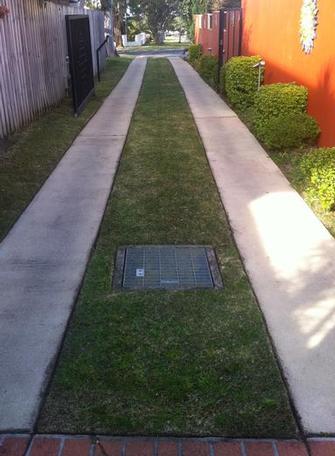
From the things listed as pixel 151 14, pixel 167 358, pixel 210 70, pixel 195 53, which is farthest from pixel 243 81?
pixel 151 14

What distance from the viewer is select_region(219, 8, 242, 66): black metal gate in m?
15.9

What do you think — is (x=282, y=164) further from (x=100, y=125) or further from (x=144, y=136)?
(x=100, y=125)

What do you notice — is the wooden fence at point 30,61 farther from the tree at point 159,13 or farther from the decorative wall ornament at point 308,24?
the tree at point 159,13

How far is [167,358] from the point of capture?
359cm

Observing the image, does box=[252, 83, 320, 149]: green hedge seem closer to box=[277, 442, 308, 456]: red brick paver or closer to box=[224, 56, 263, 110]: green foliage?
box=[224, 56, 263, 110]: green foliage

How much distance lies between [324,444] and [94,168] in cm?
600

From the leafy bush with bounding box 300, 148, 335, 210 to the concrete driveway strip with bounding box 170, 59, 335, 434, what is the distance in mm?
207

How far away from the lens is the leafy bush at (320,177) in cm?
608

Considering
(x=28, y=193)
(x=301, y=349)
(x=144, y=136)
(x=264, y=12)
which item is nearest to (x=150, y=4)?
(x=264, y=12)

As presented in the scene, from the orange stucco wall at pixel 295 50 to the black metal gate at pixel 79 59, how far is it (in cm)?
470

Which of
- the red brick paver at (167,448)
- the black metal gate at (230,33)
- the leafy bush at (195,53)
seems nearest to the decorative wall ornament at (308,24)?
the black metal gate at (230,33)

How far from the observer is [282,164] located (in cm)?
806

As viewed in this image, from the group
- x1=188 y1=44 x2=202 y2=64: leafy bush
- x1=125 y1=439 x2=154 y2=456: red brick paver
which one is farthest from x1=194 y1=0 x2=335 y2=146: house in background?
x1=188 y1=44 x2=202 y2=64: leafy bush

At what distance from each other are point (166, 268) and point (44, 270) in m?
1.21
